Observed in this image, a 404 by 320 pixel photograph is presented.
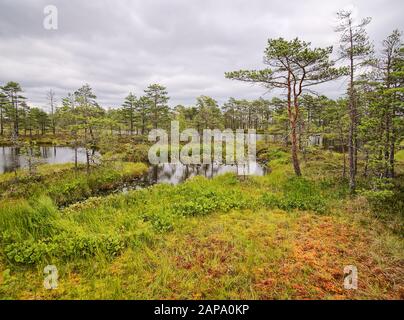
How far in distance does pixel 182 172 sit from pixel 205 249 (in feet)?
54.9

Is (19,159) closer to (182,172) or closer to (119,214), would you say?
(182,172)

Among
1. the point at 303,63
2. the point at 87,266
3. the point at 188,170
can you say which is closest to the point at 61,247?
the point at 87,266

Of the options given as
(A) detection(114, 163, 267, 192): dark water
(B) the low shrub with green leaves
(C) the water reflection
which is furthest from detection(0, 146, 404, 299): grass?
(C) the water reflection

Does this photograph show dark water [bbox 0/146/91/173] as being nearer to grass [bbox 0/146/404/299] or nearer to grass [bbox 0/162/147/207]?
grass [bbox 0/162/147/207]

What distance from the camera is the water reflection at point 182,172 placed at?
20672mm

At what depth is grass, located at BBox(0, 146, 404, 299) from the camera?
562 centimetres

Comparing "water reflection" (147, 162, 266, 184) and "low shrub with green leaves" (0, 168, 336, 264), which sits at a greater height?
"water reflection" (147, 162, 266, 184)

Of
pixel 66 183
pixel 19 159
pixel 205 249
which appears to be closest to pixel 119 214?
pixel 205 249

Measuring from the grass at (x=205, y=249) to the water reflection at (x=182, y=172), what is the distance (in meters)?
8.36

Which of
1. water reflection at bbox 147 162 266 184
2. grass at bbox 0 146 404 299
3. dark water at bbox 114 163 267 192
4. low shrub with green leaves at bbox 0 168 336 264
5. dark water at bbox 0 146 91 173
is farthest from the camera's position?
dark water at bbox 0 146 91 173

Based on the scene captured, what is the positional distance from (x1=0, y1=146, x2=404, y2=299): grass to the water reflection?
8362mm

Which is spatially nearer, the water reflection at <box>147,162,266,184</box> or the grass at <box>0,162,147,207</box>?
the grass at <box>0,162,147,207</box>

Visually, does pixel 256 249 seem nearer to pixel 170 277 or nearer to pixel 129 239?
pixel 170 277

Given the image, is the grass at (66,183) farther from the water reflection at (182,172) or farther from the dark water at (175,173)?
the water reflection at (182,172)
